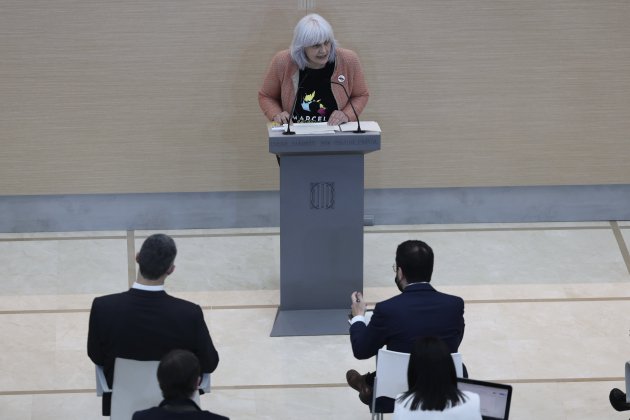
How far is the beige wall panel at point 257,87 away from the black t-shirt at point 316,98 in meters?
0.92

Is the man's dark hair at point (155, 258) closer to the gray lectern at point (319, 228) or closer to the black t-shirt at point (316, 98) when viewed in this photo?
the gray lectern at point (319, 228)

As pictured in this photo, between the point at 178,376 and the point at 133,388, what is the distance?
66 centimetres

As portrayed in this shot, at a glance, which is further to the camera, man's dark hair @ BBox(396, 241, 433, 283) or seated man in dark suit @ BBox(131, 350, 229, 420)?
man's dark hair @ BBox(396, 241, 433, 283)

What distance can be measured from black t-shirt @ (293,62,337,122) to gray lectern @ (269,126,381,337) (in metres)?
0.33

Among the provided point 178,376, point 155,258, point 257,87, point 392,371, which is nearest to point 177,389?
point 178,376

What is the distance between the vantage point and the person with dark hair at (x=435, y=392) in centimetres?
408

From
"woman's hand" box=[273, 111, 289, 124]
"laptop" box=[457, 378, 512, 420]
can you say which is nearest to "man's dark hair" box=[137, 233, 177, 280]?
"laptop" box=[457, 378, 512, 420]

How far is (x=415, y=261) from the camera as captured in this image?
478 centimetres

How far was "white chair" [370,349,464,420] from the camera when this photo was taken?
469 cm

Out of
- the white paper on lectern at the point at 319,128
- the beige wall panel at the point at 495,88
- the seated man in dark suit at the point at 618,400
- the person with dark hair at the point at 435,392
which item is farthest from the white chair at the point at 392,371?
the beige wall panel at the point at 495,88

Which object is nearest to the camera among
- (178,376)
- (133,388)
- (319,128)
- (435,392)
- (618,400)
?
(178,376)

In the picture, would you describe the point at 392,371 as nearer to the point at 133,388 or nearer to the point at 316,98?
the point at 133,388

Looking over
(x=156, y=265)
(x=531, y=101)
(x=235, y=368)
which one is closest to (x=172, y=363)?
(x=156, y=265)

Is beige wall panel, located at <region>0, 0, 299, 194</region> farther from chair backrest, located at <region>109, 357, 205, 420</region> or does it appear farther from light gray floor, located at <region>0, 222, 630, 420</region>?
chair backrest, located at <region>109, 357, 205, 420</region>
